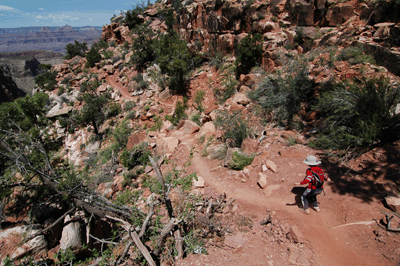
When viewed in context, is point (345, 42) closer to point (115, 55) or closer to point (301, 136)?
point (301, 136)

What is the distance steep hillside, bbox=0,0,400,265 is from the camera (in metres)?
4.17

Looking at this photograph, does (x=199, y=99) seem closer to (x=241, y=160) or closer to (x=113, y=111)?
(x=241, y=160)

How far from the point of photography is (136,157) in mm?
10344

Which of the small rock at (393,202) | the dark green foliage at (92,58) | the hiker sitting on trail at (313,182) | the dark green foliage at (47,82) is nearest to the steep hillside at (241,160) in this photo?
the small rock at (393,202)

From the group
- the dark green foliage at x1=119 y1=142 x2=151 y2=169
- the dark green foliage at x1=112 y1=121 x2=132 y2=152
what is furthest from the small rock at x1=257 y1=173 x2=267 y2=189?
the dark green foliage at x1=112 y1=121 x2=132 y2=152

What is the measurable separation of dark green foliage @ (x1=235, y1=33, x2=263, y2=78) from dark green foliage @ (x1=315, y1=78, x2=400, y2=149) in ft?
20.0

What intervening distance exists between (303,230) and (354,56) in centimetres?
762

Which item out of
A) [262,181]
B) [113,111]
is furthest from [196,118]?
[113,111]

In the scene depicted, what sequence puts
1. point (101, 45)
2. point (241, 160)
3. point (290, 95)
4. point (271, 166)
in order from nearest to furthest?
point (271, 166) < point (241, 160) < point (290, 95) < point (101, 45)

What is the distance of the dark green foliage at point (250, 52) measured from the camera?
11352 mm

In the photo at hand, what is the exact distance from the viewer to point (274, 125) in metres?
8.00

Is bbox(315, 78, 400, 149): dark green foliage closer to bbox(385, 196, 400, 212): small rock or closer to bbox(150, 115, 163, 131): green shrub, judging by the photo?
bbox(385, 196, 400, 212): small rock

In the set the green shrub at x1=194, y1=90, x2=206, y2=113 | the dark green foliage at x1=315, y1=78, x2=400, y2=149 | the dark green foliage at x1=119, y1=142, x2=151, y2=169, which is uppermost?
the dark green foliage at x1=315, y1=78, x2=400, y2=149

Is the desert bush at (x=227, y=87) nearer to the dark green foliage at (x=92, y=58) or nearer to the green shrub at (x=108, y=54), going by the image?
the green shrub at (x=108, y=54)
